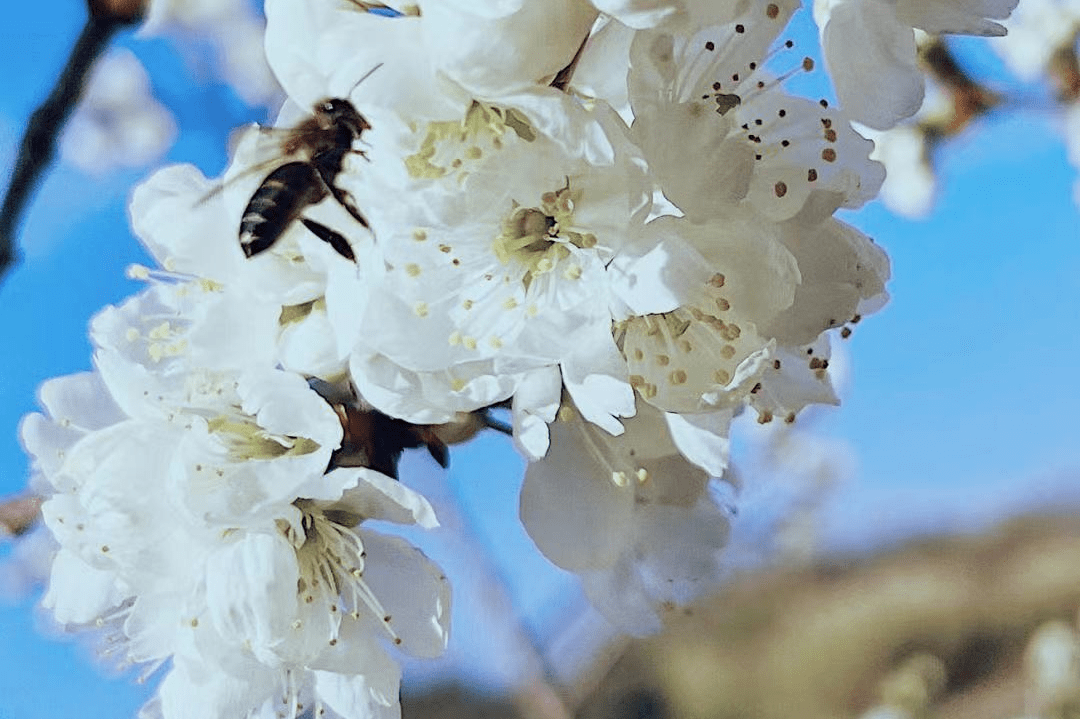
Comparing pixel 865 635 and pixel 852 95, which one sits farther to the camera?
pixel 865 635

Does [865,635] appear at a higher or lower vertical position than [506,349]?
lower

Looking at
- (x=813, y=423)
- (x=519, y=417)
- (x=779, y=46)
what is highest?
(x=779, y=46)

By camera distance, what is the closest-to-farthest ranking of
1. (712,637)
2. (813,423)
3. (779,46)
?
(779,46), (813,423), (712,637)

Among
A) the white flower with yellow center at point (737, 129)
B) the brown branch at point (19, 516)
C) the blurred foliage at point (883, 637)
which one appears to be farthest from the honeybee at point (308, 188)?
the blurred foliage at point (883, 637)

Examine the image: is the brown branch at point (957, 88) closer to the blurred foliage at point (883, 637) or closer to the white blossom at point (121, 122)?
the white blossom at point (121, 122)

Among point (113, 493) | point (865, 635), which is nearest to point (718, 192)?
point (113, 493)


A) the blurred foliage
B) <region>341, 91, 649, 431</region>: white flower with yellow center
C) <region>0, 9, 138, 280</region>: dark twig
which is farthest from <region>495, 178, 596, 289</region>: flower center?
the blurred foliage

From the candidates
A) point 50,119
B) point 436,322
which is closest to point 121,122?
point 50,119

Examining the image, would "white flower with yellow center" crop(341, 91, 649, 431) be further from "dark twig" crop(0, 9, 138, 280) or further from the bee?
"dark twig" crop(0, 9, 138, 280)

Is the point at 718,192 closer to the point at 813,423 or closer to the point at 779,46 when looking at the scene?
the point at 779,46
